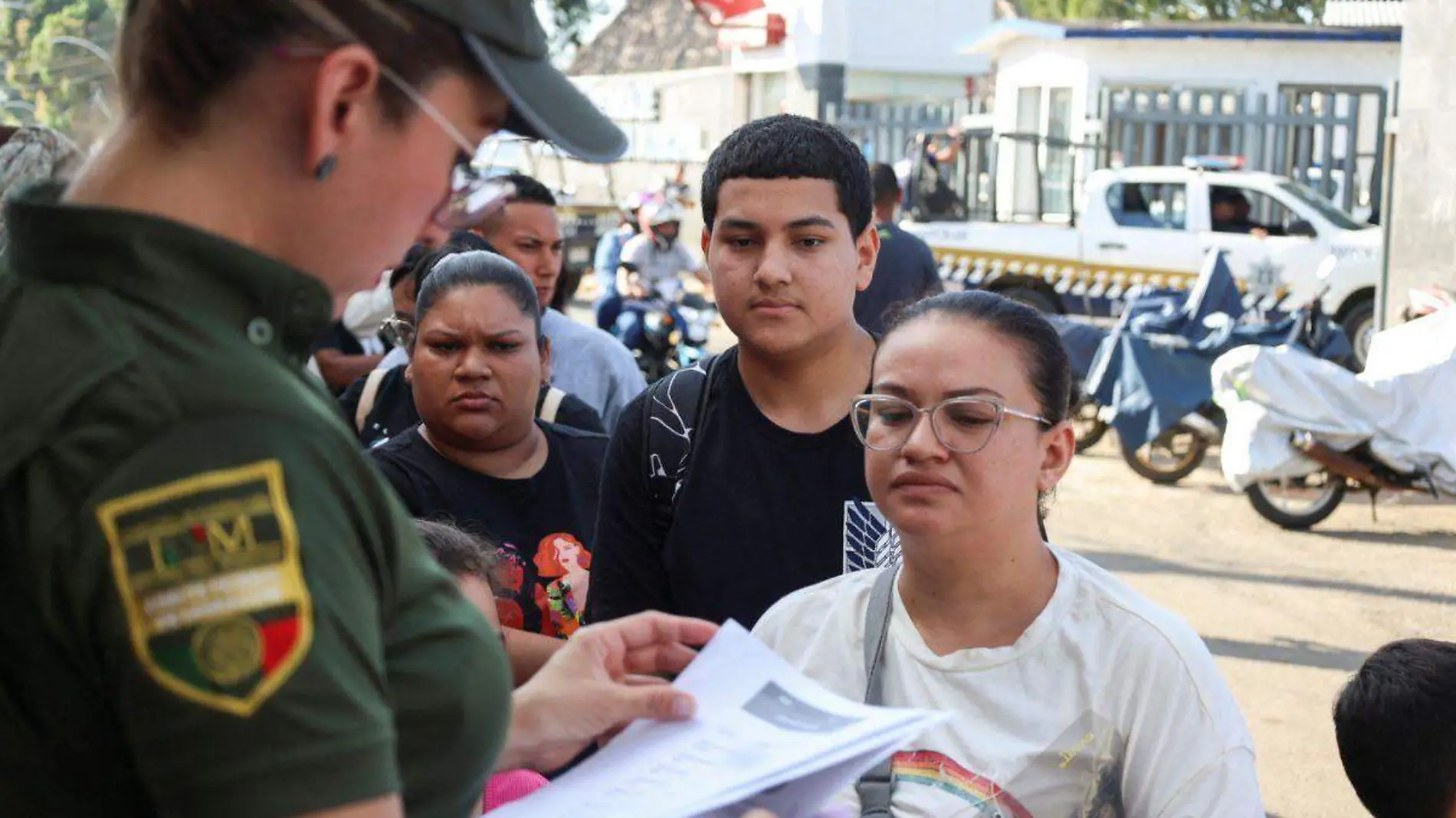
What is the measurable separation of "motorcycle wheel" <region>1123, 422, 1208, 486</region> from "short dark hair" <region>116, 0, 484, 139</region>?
10.6 metres

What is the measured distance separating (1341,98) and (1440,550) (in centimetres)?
1469

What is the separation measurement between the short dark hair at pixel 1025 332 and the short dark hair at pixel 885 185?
6445mm

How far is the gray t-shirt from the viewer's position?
18.4 feet

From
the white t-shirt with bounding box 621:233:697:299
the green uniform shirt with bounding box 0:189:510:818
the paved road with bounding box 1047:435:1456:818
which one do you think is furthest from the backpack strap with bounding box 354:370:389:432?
the white t-shirt with bounding box 621:233:697:299

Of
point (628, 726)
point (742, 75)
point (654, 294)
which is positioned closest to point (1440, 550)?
point (654, 294)

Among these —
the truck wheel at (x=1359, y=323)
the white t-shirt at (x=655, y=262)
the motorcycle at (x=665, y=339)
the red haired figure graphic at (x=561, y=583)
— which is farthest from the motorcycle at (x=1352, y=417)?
the truck wheel at (x=1359, y=323)

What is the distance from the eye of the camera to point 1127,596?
2721mm

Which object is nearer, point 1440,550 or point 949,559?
point 949,559

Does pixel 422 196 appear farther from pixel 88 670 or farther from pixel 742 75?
pixel 742 75

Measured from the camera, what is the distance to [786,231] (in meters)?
3.49

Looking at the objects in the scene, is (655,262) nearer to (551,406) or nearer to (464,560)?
(551,406)

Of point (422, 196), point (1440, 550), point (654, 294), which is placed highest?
point (422, 196)

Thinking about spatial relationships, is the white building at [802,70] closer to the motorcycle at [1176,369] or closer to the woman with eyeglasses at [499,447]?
the motorcycle at [1176,369]

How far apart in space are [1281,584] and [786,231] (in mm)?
6069
